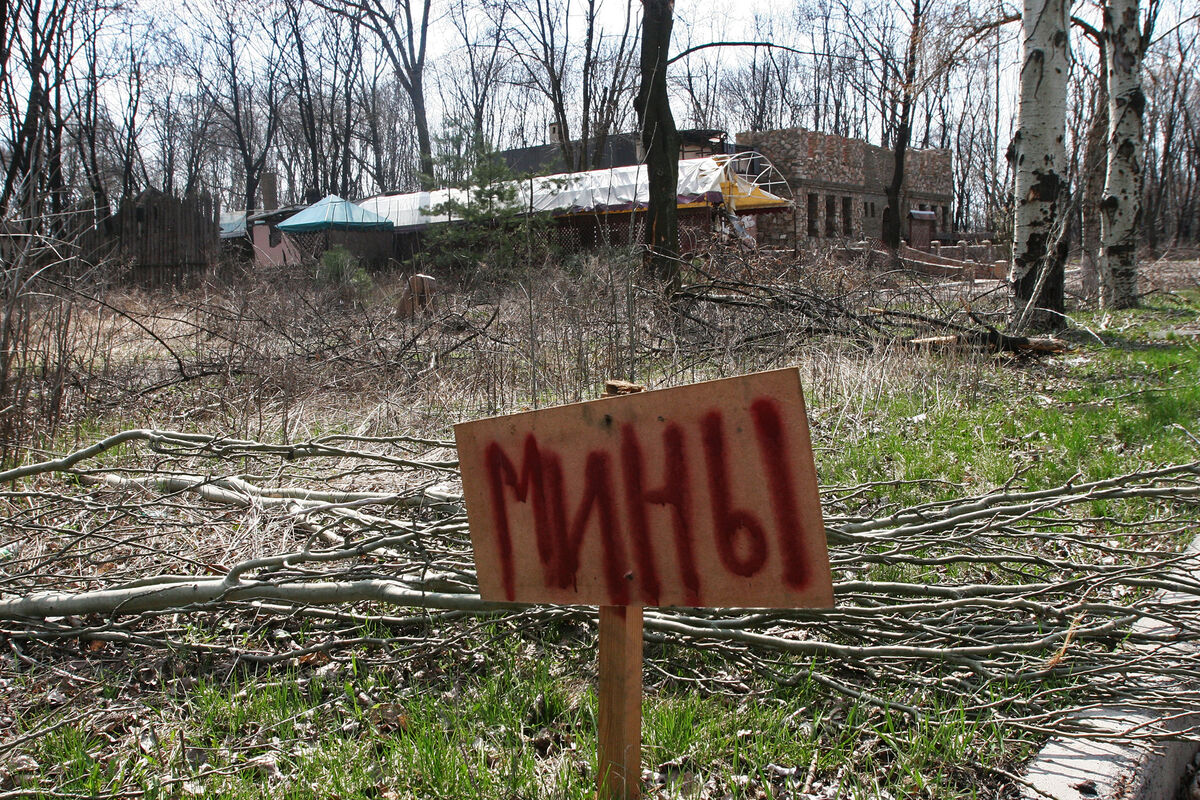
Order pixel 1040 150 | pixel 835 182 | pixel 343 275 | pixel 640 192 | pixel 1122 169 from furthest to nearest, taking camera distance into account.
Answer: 1. pixel 835 182
2. pixel 640 192
3. pixel 343 275
4. pixel 1122 169
5. pixel 1040 150

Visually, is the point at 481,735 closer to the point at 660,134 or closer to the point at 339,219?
the point at 660,134

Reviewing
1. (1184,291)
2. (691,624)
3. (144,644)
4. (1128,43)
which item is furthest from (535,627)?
(1184,291)

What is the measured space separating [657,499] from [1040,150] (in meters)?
9.19

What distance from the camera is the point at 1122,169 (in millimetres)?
11812

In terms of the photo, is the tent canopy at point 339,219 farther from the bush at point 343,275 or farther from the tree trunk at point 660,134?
the tree trunk at point 660,134

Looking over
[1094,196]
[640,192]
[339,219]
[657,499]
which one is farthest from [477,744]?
[339,219]

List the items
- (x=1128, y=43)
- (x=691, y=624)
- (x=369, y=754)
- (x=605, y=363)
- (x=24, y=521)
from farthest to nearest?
(x=1128, y=43), (x=605, y=363), (x=24, y=521), (x=691, y=624), (x=369, y=754)

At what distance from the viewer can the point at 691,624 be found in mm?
2396

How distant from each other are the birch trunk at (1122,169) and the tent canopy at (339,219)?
1868 cm

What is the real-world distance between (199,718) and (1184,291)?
17191 millimetres

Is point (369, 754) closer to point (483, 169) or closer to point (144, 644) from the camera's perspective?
point (144, 644)

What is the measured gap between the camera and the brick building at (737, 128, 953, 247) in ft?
100

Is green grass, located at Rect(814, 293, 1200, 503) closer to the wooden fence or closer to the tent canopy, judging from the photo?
the wooden fence

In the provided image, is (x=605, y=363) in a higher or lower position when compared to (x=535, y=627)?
higher
